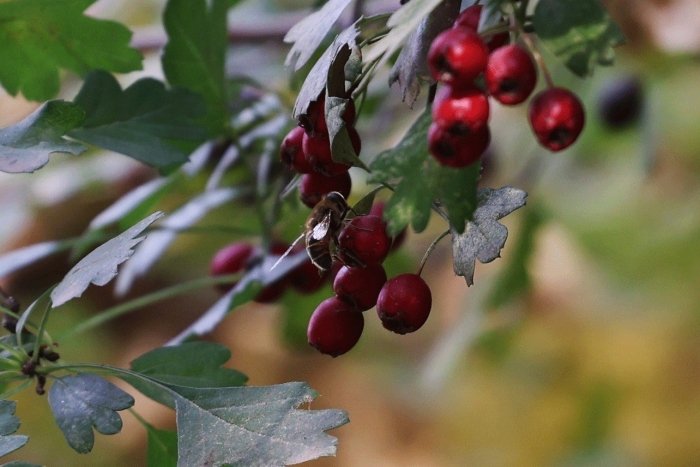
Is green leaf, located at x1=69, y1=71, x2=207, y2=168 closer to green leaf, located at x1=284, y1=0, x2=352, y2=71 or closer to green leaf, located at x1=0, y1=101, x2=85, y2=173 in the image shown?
green leaf, located at x1=0, y1=101, x2=85, y2=173

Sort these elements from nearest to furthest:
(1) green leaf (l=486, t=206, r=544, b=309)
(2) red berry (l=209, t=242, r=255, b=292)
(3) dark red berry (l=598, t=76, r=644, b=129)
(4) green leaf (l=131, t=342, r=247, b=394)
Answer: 1. (4) green leaf (l=131, t=342, r=247, b=394)
2. (2) red berry (l=209, t=242, r=255, b=292)
3. (1) green leaf (l=486, t=206, r=544, b=309)
4. (3) dark red berry (l=598, t=76, r=644, b=129)

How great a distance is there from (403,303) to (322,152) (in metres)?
0.11

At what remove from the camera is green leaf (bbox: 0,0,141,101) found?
0.80m

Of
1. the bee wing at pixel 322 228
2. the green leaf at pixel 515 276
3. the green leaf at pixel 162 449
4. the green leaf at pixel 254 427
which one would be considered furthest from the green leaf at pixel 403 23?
the green leaf at pixel 515 276

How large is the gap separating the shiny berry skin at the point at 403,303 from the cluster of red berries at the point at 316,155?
2.9 inches

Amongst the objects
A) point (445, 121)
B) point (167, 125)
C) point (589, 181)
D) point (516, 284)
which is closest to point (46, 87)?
point (167, 125)

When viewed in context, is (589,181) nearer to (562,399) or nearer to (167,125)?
(562,399)

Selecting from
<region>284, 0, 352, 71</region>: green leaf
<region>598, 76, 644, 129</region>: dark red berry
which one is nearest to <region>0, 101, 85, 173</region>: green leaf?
<region>284, 0, 352, 71</region>: green leaf

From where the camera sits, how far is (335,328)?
641 mm

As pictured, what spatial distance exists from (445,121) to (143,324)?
212 cm

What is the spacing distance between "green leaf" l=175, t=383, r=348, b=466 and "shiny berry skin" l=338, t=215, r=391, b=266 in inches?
3.9

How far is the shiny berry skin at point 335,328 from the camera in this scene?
639 millimetres

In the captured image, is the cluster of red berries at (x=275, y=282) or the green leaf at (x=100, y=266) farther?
the cluster of red berries at (x=275, y=282)

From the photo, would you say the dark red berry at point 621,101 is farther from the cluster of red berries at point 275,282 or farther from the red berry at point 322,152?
the red berry at point 322,152
